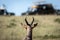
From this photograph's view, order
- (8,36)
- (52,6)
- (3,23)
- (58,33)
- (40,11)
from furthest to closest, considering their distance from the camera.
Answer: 1. (52,6)
2. (40,11)
3. (3,23)
4. (58,33)
5. (8,36)

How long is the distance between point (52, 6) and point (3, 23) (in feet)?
67.7

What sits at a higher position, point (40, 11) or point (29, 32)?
point (29, 32)

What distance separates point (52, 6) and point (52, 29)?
22302 millimetres

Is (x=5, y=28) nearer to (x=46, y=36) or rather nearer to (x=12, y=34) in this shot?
(x=12, y=34)

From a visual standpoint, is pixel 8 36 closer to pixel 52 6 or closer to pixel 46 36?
pixel 46 36

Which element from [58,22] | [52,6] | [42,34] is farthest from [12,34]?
[52,6]

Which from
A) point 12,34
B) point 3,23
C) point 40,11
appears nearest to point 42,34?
point 12,34

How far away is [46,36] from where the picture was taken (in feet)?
56.7

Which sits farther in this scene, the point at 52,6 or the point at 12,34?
the point at 52,6

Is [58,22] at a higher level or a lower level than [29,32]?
lower

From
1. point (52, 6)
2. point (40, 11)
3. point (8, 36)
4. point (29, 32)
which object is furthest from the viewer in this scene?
point (52, 6)

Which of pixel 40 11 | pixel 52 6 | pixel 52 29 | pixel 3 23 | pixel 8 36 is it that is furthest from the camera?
pixel 52 6

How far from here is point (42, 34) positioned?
1789cm

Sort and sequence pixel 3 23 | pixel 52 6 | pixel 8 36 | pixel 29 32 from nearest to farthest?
pixel 29 32
pixel 8 36
pixel 3 23
pixel 52 6
